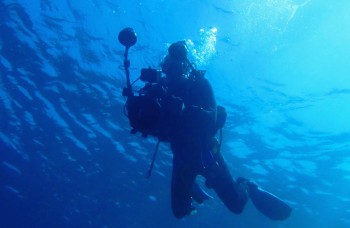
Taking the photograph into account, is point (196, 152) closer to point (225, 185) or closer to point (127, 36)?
point (225, 185)

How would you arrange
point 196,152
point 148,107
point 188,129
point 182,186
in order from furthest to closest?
point 182,186 → point 196,152 → point 188,129 → point 148,107

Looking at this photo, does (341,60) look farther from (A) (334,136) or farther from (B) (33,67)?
(B) (33,67)

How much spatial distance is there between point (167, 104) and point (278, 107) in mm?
9296

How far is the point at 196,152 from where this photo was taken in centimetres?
618

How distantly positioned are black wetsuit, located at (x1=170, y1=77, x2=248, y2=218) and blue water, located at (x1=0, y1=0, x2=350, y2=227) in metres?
4.81

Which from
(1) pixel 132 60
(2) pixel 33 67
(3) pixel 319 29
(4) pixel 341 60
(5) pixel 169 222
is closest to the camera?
(3) pixel 319 29

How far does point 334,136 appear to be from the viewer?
594 inches

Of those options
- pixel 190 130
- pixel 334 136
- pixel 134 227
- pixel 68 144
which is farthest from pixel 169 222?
pixel 190 130

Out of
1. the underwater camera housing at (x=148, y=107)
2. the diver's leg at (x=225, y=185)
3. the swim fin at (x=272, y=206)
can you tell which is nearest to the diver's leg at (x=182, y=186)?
the diver's leg at (x=225, y=185)

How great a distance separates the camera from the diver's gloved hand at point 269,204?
22.1ft

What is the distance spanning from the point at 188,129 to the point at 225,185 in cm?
160

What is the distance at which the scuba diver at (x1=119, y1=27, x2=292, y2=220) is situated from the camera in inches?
217

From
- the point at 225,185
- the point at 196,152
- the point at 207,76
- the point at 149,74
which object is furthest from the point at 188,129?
the point at 207,76

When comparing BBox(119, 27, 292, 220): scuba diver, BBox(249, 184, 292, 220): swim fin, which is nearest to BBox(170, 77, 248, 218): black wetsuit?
BBox(119, 27, 292, 220): scuba diver
